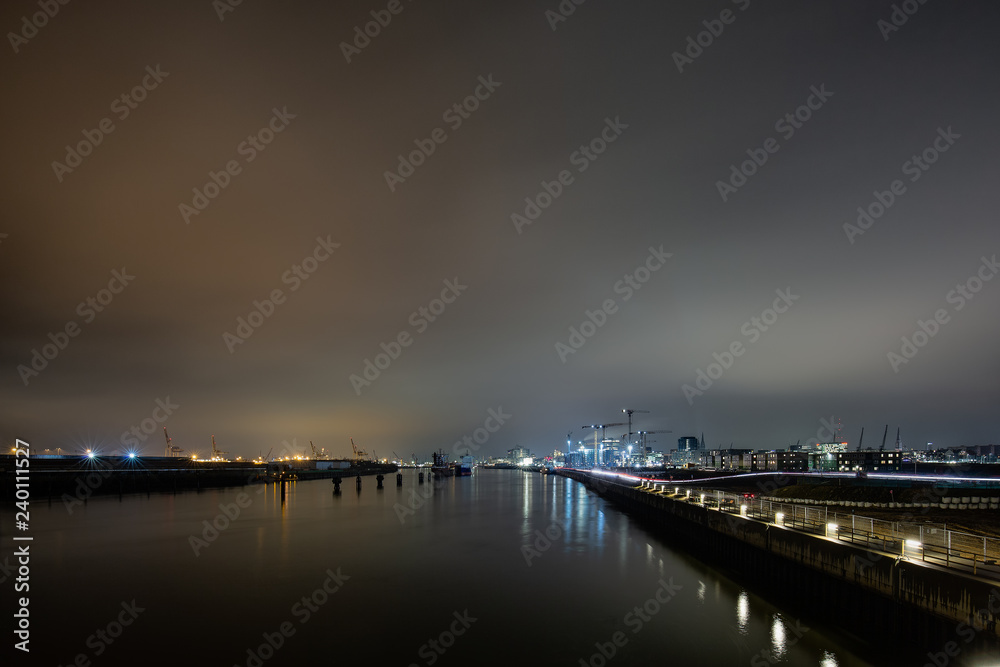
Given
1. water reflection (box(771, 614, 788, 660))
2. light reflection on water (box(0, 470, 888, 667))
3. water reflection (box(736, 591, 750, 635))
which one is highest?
water reflection (box(771, 614, 788, 660))

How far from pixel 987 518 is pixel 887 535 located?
59.3 feet

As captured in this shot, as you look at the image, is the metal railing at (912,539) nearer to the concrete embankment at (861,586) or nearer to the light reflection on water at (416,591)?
the concrete embankment at (861,586)

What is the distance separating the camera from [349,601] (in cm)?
2883

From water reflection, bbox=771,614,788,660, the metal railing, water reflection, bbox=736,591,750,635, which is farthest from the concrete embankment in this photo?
water reflection, bbox=771,614,788,660

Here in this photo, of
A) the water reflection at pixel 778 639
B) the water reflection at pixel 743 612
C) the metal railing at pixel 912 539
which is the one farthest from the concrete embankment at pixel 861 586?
the water reflection at pixel 778 639

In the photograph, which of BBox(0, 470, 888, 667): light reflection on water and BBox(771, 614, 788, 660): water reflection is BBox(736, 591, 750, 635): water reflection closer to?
BBox(0, 470, 888, 667): light reflection on water

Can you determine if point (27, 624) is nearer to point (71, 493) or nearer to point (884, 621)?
point (884, 621)

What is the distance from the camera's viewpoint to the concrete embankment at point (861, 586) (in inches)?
559

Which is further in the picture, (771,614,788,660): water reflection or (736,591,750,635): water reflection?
(736,591,750,635): water reflection

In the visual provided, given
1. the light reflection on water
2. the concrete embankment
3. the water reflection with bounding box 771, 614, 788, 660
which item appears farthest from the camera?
the light reflection on water

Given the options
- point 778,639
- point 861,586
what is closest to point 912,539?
point 861,586

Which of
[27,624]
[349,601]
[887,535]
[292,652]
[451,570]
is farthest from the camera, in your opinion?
[451,570]

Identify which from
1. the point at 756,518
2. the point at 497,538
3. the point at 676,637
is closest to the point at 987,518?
the point at 756,518

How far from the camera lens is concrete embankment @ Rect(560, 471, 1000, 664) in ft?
46.6
